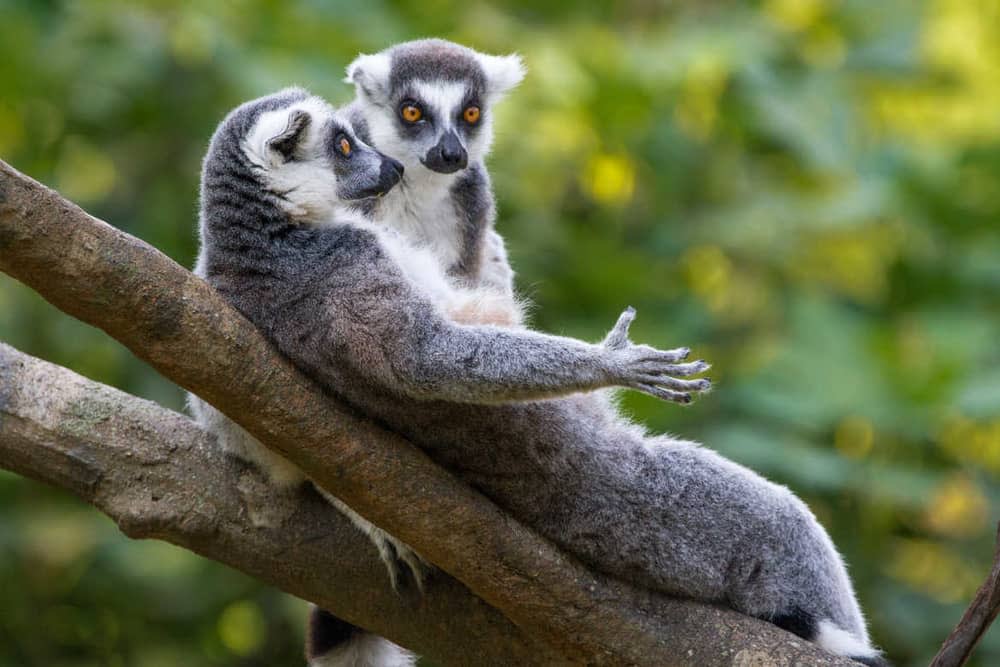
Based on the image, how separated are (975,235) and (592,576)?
484 cm

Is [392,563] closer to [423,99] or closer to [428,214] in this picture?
[428,214]

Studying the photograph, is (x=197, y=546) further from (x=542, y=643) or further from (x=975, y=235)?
(x=975, y=235)

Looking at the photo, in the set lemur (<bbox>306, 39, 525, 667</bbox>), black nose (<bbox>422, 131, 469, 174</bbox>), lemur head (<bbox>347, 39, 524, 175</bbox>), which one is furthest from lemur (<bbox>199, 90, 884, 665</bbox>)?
lemur head (<bbox>347, 39, 524, 175</bbox>)

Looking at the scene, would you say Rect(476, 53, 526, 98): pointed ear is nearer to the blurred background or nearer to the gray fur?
the gray fur

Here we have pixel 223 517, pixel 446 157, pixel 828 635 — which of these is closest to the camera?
pixel 828 635

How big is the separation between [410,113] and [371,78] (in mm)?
232

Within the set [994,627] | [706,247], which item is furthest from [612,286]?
[994,627]

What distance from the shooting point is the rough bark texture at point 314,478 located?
2.92 meters

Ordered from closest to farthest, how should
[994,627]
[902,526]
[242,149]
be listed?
[242,149] → [994,627] → [902,526]

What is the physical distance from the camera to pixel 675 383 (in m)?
3.21

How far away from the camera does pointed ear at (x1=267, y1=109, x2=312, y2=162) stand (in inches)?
135

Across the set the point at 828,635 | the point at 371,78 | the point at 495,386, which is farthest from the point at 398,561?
the point at 371,78

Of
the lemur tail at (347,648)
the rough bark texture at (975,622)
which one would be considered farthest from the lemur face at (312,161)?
the rough bark texture at (975,622)

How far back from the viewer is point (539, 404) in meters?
3.43
